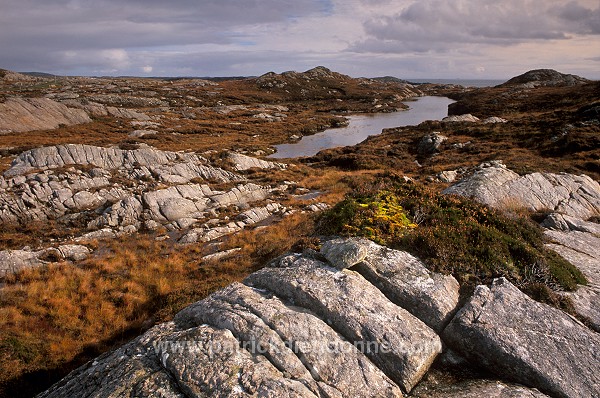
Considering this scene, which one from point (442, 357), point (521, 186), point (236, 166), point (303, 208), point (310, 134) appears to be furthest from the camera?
point (310, 134)

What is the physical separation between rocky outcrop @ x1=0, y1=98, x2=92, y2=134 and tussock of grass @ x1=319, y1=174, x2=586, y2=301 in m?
79.4

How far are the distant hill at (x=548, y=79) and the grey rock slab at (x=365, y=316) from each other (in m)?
158

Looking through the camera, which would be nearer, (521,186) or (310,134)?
(521,186)

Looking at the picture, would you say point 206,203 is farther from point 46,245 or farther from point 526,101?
point 526,101

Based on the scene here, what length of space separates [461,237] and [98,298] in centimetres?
1532

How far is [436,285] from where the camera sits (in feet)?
27.0

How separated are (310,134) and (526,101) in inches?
2367

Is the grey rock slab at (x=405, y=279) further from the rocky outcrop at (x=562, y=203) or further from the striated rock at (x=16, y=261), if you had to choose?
the striated rock at (x=16, y=261)

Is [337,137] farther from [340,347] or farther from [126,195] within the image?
[340,347]

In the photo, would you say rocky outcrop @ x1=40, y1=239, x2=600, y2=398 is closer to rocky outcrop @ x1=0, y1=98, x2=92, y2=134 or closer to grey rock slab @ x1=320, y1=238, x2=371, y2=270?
grey rock slab @ x1=320, y1=238, x2=371, y2=270

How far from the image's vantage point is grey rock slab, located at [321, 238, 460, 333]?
7.76 meters

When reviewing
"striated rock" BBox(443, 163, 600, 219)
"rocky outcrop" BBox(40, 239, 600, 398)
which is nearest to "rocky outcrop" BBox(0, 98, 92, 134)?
"rocky outcrop" BBox(40, 239, 600, 398)

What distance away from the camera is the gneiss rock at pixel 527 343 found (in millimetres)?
6418

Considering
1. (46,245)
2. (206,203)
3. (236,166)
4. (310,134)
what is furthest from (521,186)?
(310,134)
